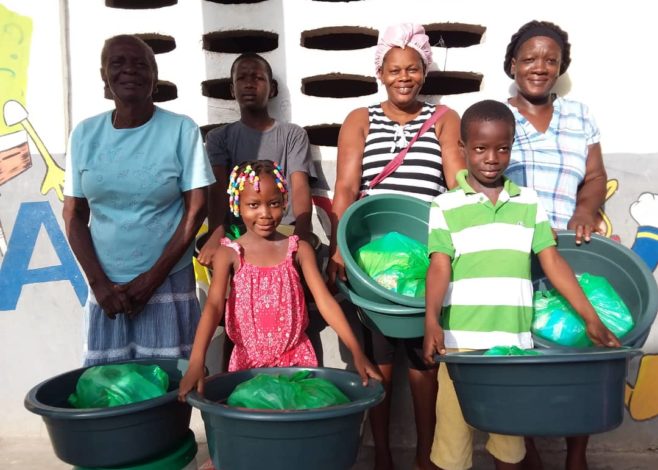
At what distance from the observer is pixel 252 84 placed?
10.6 feet

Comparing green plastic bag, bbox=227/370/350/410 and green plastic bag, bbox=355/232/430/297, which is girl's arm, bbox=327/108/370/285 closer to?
green plastic bag, bbox=355/232/430/297

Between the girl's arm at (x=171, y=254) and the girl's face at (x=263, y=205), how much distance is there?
0.22 meters

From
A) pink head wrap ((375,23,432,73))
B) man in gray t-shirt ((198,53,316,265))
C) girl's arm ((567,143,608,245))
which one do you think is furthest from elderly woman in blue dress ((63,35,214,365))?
girl's arm ((567,143,608,245))

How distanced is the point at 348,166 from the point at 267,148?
0.46m

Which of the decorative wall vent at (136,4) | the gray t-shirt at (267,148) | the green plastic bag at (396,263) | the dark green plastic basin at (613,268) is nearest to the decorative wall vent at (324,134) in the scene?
the gray t-shirt at (267,148)

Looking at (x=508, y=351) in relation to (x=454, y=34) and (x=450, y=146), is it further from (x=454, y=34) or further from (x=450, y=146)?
(x=454, y=34)

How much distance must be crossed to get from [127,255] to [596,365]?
1.79m

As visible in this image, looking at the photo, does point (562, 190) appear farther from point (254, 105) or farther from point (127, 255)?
point (127, 255)

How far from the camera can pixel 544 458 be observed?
3439 mm

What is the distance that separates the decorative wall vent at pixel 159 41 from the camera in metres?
3.60

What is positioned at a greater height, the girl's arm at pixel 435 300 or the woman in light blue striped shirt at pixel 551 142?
the woman in light blue striped shirt at pixel 551 142

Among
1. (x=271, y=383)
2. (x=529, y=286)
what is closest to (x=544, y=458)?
(x=529, y=286)

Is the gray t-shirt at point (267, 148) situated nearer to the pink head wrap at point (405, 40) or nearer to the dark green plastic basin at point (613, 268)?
the pink head wrap at point (405, 40)

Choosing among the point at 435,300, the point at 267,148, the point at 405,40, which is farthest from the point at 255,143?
the point at 435,300
